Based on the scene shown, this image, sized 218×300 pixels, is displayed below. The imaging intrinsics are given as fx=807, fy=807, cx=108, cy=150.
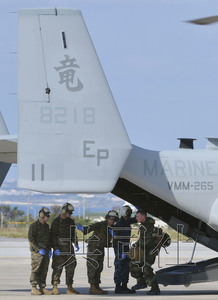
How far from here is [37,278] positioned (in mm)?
17438

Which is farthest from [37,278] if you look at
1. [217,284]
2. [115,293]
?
[217,284]

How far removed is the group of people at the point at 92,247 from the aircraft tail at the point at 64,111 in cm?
167

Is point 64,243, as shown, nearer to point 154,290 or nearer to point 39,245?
point 39,245

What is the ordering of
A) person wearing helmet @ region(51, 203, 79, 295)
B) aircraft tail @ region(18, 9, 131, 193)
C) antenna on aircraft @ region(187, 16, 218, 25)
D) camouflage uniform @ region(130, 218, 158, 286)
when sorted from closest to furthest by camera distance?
antenna on aircraft @ region(187, 16, 218, 25) < aircraft tail @ region(18, 9, 131, 193) < camouflage uniform @ region(130, 218, 158, 286) < person wearing helmet @ region(51, 203, 79, 295)

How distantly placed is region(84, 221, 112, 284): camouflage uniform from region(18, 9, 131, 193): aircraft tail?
6.01 feet

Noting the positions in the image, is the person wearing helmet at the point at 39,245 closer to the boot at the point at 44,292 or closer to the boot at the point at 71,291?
A: the boot at the point at 44,292

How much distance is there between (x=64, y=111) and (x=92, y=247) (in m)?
3.26

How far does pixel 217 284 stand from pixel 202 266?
362 centimetres

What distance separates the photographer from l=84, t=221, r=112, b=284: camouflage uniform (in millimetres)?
17469

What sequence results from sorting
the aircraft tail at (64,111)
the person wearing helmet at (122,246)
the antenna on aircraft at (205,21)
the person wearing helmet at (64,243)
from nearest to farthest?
the antenna on aircraft at (205,21) < the aircraft tail at (64,111) < the person wearing helmet at (64,243) < the person wearing helmet at (122,246)

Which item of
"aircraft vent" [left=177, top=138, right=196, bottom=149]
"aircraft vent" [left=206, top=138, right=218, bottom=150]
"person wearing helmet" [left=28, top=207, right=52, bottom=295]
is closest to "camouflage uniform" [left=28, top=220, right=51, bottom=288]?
"person wearing helmet" [left=28, top=207, right=52, bottom=295]

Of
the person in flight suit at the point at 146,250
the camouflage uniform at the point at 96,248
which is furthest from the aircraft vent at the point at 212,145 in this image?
the camouflage uniform at the point at 96,248

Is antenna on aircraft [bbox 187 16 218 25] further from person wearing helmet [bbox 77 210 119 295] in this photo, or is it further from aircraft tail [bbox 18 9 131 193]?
person wearing helmet [bbox 77 210 119 295]

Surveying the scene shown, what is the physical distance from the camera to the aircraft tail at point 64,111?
1584 cm
